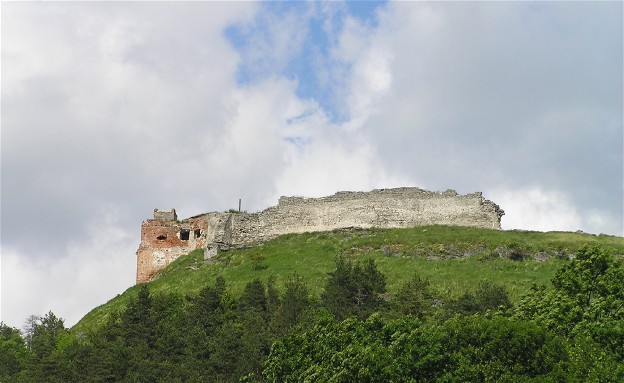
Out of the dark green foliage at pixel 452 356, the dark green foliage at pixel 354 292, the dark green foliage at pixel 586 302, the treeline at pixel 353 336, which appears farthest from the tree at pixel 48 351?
the dark green foliage at pixel 586 302

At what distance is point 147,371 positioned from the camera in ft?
155

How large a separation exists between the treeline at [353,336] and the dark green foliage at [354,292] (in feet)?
0.25

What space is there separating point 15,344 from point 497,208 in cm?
3798

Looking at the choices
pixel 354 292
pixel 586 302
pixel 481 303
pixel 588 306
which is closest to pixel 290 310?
pixel 354 292

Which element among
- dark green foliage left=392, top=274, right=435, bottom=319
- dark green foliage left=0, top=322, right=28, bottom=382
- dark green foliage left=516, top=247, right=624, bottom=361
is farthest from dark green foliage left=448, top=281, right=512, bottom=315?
dark green foliage left=0, top=322, right=28, bottom=382

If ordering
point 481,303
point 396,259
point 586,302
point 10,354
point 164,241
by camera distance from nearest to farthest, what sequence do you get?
1. point 586,302
2. point 481,303
3. point 10,354
4. point 396,259
5. point 164,241

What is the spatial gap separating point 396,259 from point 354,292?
14157mm

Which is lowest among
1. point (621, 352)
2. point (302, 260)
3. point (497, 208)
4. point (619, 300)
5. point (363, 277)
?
point (621, 352)

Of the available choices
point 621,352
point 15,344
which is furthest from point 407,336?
point 15,344

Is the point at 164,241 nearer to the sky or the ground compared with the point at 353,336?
nearer to the sky

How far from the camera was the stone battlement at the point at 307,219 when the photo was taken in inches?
2859

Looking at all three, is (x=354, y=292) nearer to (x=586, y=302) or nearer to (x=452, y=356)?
(x=586, y=302)

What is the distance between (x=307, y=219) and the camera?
2960 inches

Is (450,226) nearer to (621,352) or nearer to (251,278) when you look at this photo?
(251,278)
